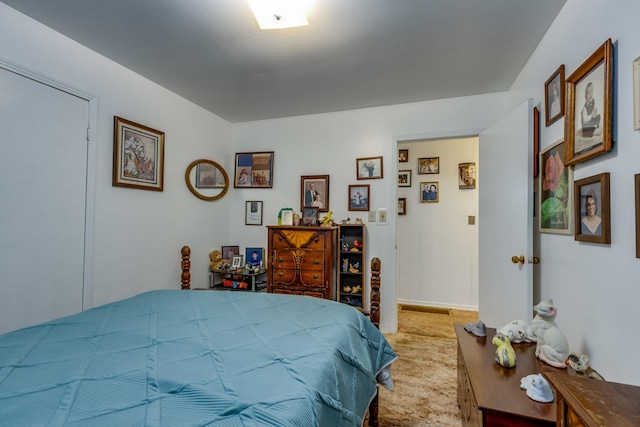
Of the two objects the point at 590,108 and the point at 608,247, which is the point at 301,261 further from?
the point at 590,108

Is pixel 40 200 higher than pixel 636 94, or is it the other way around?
pixel 636 94

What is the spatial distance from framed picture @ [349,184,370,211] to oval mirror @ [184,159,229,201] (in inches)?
62.3

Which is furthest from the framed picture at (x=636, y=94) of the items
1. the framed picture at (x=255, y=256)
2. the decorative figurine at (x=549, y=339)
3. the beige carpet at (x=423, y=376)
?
the framed picture at (x=255, y=256)

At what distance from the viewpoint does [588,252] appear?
1.33 metres

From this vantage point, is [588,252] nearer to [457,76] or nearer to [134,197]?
[457,76]

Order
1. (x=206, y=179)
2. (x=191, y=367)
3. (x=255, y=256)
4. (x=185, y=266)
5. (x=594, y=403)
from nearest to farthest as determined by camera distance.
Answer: (x=594, y=403)
(x=191, y=367)
(x=185, y=266)
(x=206, y=179)
(x=255, y=256)

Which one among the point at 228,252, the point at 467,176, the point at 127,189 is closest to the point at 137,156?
the point at 127,189

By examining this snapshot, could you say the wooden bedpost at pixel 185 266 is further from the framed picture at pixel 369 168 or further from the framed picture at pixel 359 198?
the framed picture at pixel 369 168

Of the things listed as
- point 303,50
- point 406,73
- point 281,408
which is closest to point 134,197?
point 303,50

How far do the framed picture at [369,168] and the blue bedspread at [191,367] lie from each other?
1.99 meters

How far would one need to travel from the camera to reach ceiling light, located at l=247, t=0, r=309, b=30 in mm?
1580

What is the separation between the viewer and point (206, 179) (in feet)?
11.1

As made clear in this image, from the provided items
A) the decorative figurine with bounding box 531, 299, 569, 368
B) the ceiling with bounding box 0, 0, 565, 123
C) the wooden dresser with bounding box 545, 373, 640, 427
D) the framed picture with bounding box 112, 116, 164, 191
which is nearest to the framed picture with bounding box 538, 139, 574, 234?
the decorative figurine with bounding box 531, 299, 569, 368

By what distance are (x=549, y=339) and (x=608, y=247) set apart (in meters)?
0.48
